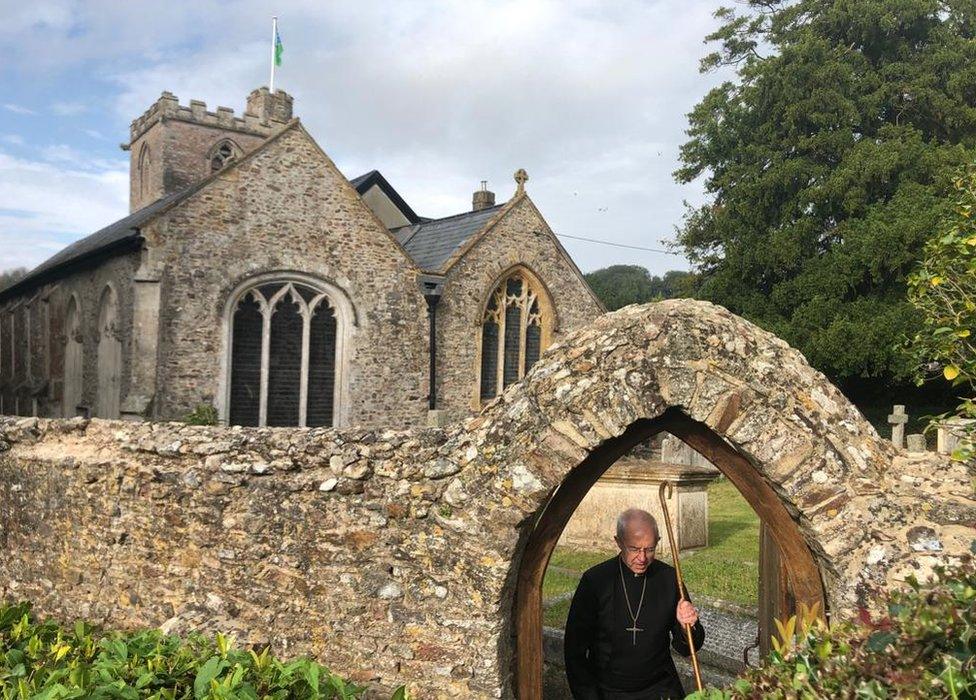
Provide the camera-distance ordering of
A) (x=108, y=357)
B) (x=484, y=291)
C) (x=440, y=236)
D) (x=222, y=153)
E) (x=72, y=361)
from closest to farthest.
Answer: (x=108, y=357) < (x=72, y=361) < (x=484, y=291) < (x=440, y=236) < (x=222, y=153)

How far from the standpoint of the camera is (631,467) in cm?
1116

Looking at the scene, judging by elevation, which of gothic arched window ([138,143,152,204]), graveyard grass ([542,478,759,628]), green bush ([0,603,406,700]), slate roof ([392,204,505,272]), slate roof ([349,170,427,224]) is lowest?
graveyard grass ([542,478,759,628])

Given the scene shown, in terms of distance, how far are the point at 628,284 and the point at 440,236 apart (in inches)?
1634

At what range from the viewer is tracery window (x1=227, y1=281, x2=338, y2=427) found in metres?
15.9

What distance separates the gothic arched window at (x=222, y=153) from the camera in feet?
97.9

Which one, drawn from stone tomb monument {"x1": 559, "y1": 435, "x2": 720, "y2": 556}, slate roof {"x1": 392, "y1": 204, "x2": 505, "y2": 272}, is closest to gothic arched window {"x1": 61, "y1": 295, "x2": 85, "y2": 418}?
slate roof {"x1": 392, "y1": 204, "x2": 505, "y2": 272}

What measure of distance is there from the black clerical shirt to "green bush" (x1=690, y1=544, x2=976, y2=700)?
210 cm

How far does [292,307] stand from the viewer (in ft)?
54.6

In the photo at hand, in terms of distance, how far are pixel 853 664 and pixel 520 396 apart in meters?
2.20

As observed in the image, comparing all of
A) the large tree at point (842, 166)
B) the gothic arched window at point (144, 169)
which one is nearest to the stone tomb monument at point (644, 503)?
the large tree at point (842, 166)

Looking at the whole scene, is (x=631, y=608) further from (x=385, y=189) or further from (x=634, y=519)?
(x=385, y=189)

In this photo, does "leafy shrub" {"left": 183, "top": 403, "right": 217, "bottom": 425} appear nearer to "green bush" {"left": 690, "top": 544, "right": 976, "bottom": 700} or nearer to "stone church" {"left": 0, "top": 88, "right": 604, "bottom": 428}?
"stone church" {"left": 0, "top": 88, "right": 604, "bottom": 428}

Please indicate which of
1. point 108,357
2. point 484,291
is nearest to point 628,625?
point 108,357

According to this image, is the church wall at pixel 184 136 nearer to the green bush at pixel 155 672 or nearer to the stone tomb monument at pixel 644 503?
the stone tomb monument at pixel 644 503
